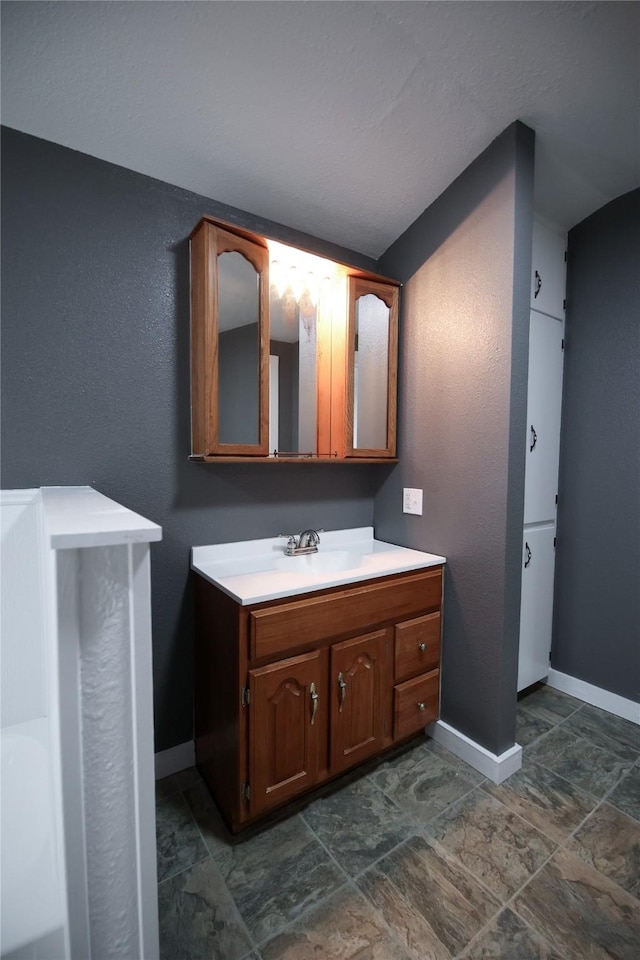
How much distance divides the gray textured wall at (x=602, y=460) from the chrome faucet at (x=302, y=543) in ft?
4.45

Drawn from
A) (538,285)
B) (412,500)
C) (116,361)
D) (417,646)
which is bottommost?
(417,646)

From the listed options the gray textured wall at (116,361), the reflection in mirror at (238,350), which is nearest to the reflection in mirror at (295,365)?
the reflection in mirror at (238,350)

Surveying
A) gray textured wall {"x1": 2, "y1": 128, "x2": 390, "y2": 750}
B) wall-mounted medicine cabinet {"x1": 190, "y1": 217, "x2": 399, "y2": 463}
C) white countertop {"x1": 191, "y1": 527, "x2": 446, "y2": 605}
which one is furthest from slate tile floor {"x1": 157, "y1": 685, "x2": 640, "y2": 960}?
wall-mounted medicine cabinet {"x1": 190, "y1": 217, "x2": 399, "y2": 463}

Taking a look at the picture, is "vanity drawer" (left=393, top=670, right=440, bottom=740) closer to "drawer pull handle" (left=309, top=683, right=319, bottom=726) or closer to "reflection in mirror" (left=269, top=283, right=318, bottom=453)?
"drawer pull handle" (left=309, top=683, right=319, bottom=726)

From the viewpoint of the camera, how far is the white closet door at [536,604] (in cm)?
200

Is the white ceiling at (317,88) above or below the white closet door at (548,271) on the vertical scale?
above

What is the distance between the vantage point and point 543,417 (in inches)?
79.4

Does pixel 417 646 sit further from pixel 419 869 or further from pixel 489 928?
pixel 489 928

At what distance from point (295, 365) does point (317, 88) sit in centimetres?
88

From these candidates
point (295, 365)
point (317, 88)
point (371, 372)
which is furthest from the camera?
point (371, 372)

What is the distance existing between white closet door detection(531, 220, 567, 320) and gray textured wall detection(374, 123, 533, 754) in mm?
527

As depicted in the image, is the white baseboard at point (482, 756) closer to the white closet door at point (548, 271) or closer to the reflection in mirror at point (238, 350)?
the reflection in mirror at point (238, 350)

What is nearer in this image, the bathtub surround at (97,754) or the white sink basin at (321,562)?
the bathtub surround at (97,754)

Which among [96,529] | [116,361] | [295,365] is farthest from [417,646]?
[116,361]
